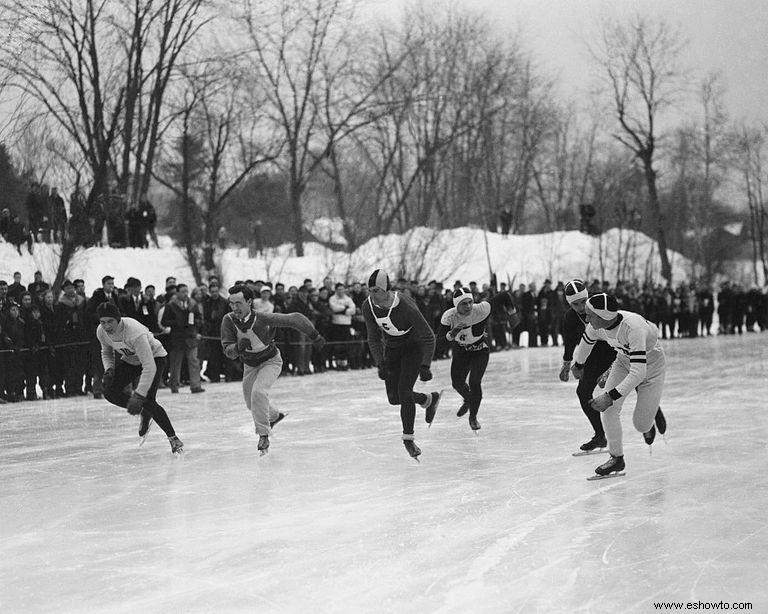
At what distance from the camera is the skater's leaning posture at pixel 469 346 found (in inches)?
437

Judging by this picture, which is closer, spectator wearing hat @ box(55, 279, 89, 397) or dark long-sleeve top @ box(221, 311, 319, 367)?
dark long-sleeve top @ box(221, 311, 319, 367)

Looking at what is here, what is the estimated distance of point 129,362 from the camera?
10211mm

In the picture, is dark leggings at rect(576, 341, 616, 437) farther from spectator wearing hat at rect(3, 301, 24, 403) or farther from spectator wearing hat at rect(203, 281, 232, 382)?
spectator wearing hat at rect(203, 281, 232, 382)

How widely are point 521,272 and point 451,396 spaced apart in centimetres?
2445

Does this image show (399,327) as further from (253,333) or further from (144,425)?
(144,425)

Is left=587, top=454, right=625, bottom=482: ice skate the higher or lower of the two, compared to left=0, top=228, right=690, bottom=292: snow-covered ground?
lower

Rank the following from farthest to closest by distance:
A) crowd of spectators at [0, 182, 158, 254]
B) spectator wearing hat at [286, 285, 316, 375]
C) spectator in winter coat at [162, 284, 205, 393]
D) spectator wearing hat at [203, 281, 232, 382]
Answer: crowd of spectators at [0, 182, 158, 254]
spectator wearing hat at [286, 285, 316, 375]
spectator wearing hat at [203, 281, 232, 382]
spectator in winter coat at [162, 284, 205, 393]

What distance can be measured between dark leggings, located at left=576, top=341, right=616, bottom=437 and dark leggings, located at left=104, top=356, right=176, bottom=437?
3986mm

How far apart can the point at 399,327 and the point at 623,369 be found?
200 centimetres

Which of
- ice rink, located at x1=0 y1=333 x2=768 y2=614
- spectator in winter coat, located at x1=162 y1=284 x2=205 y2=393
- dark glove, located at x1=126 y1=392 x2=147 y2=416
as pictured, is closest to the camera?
ice rink, located at x1=0 y1=333 x2=768 y2=614

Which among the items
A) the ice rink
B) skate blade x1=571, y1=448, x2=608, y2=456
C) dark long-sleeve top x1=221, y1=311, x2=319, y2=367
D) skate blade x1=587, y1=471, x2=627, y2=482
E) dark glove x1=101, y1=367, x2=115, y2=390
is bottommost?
the ice rink

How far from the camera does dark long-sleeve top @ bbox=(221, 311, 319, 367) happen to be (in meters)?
9.87

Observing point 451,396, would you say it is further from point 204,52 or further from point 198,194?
point 198,194

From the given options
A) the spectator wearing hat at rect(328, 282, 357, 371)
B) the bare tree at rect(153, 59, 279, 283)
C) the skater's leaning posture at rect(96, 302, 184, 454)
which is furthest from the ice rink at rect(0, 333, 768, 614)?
the bare tree at rect(153, 59, 279, 283)
